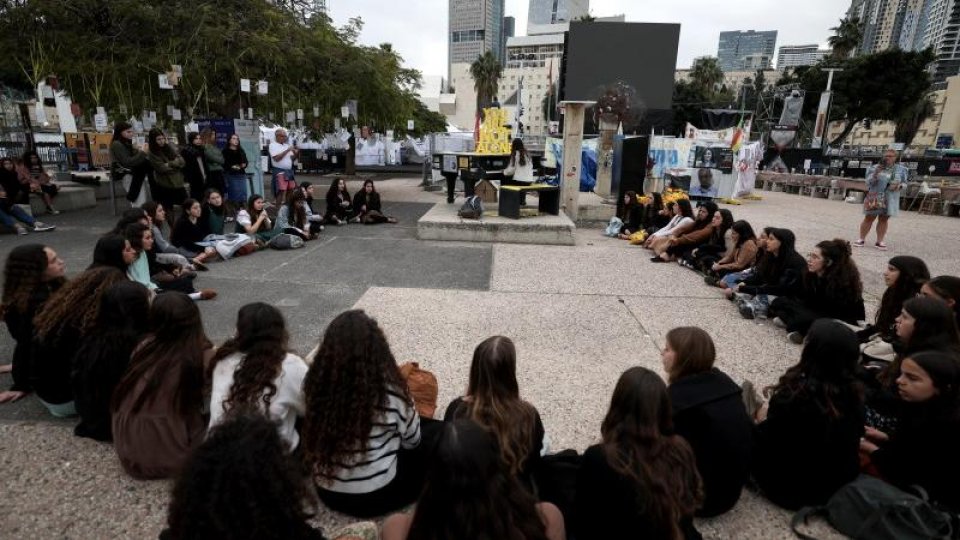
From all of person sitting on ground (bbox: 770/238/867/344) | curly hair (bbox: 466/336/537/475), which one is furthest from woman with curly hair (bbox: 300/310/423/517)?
person sitting on ground (bbox: 770/238/867/344)

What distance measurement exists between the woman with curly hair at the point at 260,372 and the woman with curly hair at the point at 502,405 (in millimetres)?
838

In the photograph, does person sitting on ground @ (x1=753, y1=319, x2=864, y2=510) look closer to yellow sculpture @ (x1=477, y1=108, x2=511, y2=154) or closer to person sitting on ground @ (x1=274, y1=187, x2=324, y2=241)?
person sitting on ground @ (x1=274, y1=187, x2=324, y2=241)

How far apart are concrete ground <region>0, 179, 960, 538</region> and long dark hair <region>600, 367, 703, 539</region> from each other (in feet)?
2.68

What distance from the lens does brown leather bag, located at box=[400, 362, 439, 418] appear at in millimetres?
3049

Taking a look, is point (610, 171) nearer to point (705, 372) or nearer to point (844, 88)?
point (705, 372)

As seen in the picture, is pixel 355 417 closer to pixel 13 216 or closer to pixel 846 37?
pixel 13 216

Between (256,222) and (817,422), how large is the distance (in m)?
7.51

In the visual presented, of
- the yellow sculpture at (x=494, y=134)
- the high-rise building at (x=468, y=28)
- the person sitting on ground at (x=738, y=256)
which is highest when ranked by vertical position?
the high-rise building at (x=468, y=28)

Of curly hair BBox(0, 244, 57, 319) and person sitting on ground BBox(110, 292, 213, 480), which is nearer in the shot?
person sitting on ground BBox(110, 292, 213, 480)

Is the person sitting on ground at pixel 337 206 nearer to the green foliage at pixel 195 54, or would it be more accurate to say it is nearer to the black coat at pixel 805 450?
the green foliage at pixel 195 54

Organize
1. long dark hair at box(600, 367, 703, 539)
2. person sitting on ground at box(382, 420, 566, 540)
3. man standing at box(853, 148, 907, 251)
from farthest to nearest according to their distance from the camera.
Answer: man standing at box(853, 148, 907, 251), long dark hair at box(600, 367, 703, 539), person sitting on ground at box(382, 420, 566, 540)

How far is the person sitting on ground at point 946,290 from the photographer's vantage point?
3348 millimetres

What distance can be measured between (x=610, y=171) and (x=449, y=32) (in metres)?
175

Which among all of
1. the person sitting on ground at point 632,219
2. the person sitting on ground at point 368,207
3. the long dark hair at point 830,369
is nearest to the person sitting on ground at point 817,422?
the long dark hair at point 830,369
